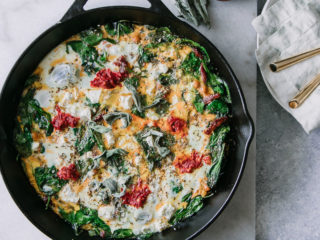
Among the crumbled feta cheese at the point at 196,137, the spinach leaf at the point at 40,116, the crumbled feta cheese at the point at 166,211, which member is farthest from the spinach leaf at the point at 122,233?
the spinach leaf at the point at 40,116

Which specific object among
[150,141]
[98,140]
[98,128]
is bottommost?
[150,141]

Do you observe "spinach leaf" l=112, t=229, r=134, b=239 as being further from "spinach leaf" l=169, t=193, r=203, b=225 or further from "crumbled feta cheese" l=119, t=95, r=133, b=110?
"crumbled feta cheese" l=119, t=95, r=133, b=110

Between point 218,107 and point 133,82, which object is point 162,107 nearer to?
point 133,82

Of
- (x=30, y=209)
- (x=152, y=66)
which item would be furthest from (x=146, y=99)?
(x=30, y=209)

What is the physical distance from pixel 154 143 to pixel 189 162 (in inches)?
13.5

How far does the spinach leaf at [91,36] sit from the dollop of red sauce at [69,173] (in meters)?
1.08

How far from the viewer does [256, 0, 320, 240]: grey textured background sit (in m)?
3.79

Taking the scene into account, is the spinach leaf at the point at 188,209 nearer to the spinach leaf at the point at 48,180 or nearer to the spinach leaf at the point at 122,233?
the spinach leaf at the point at 122,233

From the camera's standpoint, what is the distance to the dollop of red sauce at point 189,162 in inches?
137

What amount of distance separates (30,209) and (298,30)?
9.11 ft

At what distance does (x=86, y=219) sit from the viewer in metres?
3.47

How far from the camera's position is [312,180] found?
3818 mm

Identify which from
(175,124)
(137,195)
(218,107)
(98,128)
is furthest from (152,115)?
(137,195)

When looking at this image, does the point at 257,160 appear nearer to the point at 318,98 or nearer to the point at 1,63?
the point at 318,98
